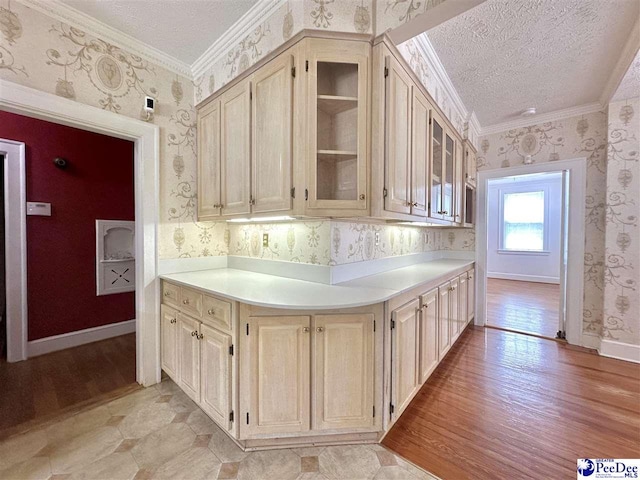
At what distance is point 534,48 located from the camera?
202 centimetres

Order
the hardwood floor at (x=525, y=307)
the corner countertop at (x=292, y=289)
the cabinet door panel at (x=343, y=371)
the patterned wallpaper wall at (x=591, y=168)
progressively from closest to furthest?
the corner countertop at (x=292, y=289) < the cabinet door panel at (x=343, y=371) < the patterned wallpaper wall at (x=591, y=168) < the hardwood floor at (x=525, y=307)

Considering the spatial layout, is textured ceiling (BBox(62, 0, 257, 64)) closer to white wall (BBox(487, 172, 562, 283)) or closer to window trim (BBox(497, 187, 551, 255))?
white wall (BBox(487, 172, 562, 283))

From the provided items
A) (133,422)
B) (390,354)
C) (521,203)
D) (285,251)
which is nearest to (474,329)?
(390,354)

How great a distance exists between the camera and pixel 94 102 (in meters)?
1.90

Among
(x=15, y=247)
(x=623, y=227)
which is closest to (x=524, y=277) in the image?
(x=623, y=227)

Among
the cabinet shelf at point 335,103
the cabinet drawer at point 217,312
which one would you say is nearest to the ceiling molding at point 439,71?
the cabinet shelf at point 335,103

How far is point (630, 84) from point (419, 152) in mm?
2108

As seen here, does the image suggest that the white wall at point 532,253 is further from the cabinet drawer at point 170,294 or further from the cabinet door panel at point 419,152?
the cabinet drawer at point 170,294

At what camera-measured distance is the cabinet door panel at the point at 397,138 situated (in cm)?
161

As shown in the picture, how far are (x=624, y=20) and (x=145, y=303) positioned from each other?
3875mm

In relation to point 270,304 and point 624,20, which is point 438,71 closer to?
point 624,20

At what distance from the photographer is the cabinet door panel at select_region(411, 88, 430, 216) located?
6.31 feet

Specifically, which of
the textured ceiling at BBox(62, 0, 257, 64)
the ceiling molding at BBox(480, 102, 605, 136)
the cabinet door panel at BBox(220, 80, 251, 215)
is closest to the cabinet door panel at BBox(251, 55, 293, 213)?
the cabinet door panel at BBox(220, 80, 251, 215)

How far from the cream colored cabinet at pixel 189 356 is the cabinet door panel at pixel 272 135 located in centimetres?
92
